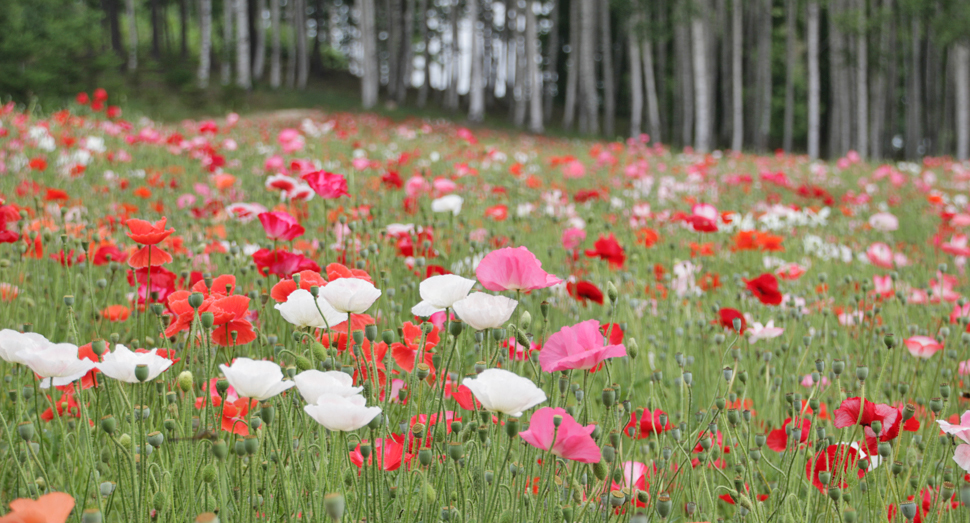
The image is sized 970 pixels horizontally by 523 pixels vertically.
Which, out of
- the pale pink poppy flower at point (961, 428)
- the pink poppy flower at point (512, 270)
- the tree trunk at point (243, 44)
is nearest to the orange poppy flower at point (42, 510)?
the pink poppy flower at point (512, 270)

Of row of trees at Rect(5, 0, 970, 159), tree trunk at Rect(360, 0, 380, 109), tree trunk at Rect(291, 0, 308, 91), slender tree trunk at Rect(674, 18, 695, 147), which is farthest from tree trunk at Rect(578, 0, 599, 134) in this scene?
tree trunk at Rect(291, 0, 308, 91)

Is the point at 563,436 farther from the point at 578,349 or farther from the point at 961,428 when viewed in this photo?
the point at 961,428

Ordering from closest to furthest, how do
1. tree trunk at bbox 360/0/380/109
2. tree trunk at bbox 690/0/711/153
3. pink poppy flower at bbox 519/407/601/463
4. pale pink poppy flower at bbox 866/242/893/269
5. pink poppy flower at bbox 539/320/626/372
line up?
pink poppy flower at bbox 519/407/601/463 → pink poppy flower at bbox 539/320/626/372 → pale pink poppy flower at bbox 866/242/893/269 → tree trunk at bbox 690/0/711/153 → tree trunk at bbox 360/0/380/109

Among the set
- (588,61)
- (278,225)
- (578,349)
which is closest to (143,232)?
(278,225)

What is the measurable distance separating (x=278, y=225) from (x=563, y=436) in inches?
47.5

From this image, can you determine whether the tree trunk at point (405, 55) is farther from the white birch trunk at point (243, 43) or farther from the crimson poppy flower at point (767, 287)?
the crimson poppy flower at point (767, 287)

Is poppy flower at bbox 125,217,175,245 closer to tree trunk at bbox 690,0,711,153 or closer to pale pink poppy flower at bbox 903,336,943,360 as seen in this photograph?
pale pink poppy flower at bbox 903,336,943,360

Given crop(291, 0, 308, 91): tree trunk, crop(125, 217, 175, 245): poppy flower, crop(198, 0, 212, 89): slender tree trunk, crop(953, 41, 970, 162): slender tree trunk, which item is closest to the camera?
crop(125, 217, 175, 245): poppy flower

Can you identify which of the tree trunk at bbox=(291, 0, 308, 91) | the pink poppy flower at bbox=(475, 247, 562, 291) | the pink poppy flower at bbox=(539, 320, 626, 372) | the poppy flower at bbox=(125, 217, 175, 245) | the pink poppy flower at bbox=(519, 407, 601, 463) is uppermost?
the tree trunk at bbox=(291, 0, 308, 91)

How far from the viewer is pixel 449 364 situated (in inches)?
50.2

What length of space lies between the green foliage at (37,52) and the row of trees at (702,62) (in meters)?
4.47

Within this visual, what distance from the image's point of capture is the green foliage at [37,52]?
13.3 metres

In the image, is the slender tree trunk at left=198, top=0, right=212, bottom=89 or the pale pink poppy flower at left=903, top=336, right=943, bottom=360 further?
the slender tree trunk at left=198, top=0, right=212, bottom=89

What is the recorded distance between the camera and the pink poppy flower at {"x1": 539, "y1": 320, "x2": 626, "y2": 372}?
1020 mm
